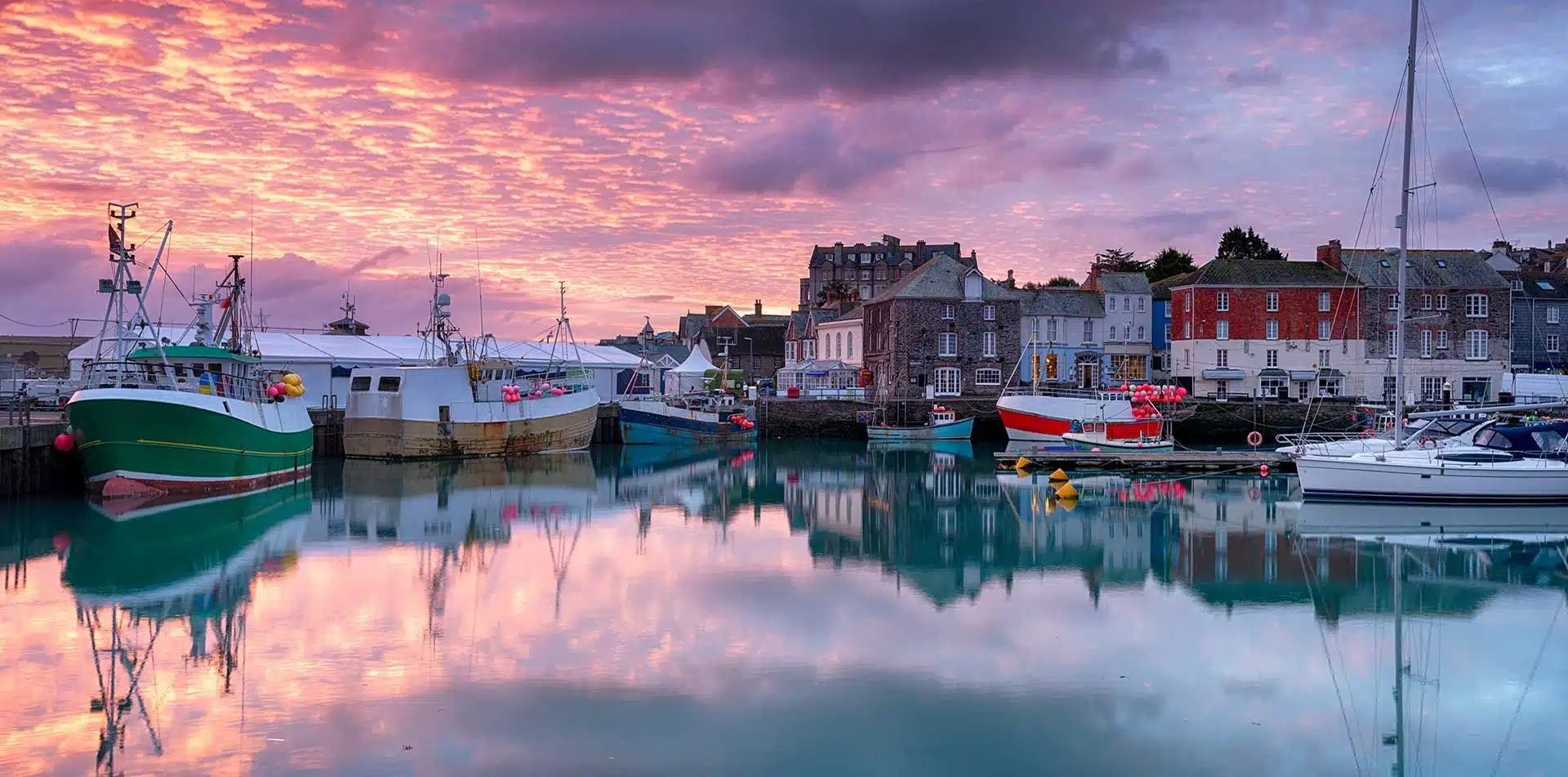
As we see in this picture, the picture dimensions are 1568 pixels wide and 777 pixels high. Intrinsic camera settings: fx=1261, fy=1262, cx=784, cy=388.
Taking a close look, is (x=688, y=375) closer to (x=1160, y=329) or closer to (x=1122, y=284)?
(x=1122, y=284)

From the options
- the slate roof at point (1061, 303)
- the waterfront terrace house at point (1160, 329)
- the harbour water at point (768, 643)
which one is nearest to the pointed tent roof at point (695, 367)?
the slate roof at point (1061, 303)

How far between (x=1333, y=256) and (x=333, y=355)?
45000 millimetres

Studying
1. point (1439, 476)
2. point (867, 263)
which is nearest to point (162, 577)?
point (1439, 476)

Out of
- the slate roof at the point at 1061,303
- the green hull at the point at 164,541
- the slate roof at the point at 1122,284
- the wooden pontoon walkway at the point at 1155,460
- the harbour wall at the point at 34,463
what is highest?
the slate roof at the point at 1122,284

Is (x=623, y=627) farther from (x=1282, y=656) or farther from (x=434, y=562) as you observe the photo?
(x=1282, y=656)

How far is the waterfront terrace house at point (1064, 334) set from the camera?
204 ft

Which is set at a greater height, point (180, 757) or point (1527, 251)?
point (1527, 251)

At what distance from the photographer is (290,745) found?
36.4ft

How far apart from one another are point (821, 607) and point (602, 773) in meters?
7.41

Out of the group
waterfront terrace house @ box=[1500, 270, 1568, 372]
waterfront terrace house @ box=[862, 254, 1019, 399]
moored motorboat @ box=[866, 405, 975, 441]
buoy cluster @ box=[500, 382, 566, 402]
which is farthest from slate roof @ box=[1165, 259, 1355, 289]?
buoy cluster @ box=[500, 382, 566, 402]

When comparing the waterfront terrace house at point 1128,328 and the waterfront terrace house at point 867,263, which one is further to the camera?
the waterfront terrace house at point 867,263

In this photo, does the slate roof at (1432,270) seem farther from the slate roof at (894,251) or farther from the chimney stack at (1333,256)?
the slate roof at (894,251)

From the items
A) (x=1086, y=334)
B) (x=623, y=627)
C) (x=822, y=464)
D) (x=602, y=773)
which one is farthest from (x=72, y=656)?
(x=1086, y=334)

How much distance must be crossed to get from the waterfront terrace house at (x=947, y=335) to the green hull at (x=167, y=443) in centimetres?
3391
